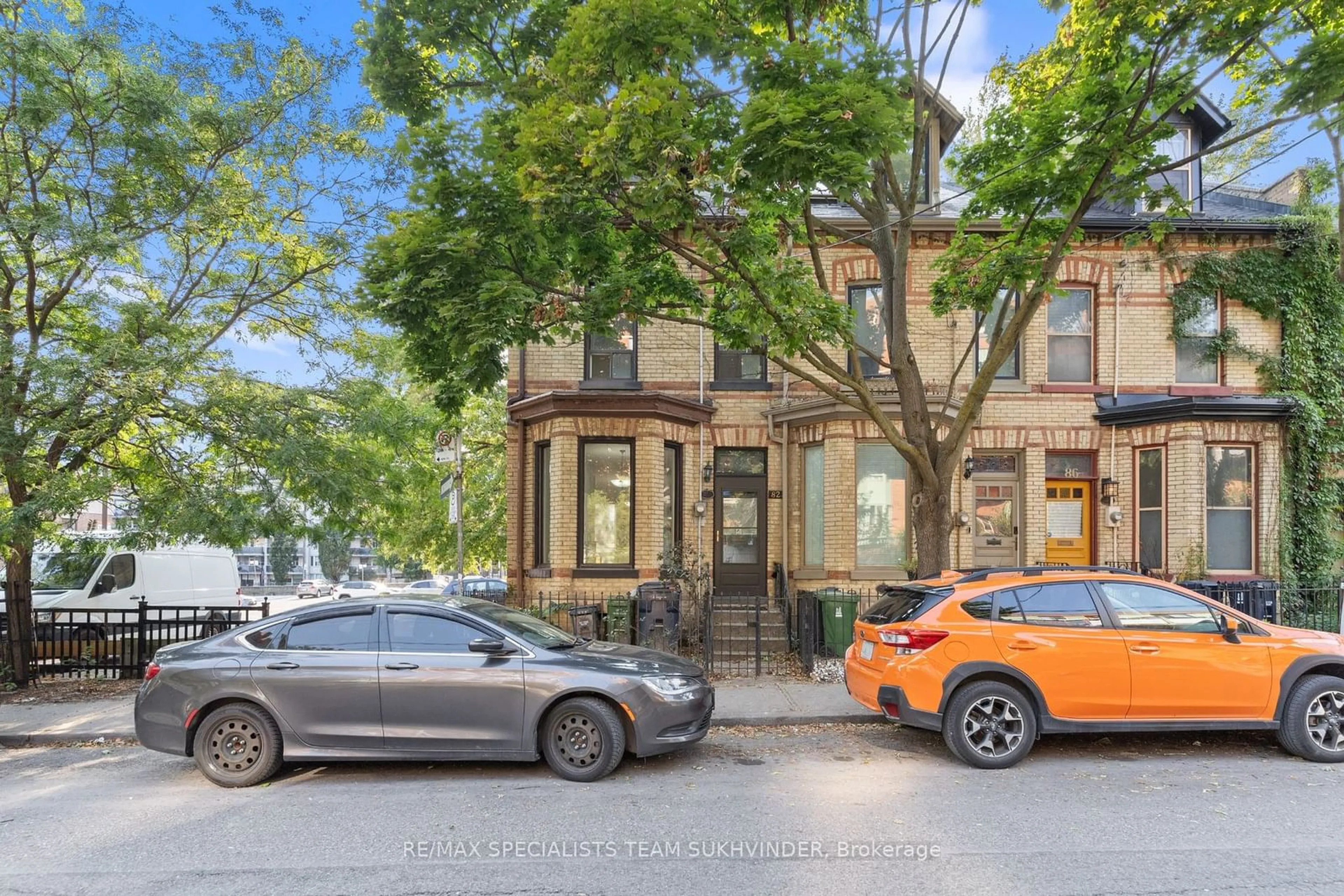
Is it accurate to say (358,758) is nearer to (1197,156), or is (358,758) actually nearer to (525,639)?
(525,639)

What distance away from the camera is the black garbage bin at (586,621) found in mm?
10375

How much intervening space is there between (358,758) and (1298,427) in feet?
47.8

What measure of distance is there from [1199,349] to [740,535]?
868cm

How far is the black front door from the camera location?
555 inches

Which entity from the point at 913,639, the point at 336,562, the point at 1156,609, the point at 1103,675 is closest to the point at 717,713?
the point at 913,639

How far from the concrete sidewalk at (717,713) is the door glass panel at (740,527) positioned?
15.3 feet

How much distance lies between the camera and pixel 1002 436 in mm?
13727

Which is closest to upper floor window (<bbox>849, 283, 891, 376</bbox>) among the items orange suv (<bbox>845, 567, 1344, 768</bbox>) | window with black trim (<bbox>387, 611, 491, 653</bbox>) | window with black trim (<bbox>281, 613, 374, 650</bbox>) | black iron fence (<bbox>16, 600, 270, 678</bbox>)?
orange suv (<bbox>845, 567, 1344, 768</bbox>)

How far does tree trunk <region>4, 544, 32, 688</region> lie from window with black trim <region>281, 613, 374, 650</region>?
18.1ft

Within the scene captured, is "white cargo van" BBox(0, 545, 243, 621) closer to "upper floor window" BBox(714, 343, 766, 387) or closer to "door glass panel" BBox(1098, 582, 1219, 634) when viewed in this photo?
"upper floor window" BBox(714, 343, 766, 387)

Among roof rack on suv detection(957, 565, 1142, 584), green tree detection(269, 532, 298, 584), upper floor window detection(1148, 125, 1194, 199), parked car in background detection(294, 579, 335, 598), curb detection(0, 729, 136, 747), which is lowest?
green tree detection(269, 532, 298, 584)

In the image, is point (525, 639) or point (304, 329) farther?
point (304, 329)

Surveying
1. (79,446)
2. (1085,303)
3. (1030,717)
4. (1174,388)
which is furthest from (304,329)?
(1174,388)

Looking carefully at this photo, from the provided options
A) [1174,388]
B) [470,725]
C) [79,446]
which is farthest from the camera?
[1174,388]
